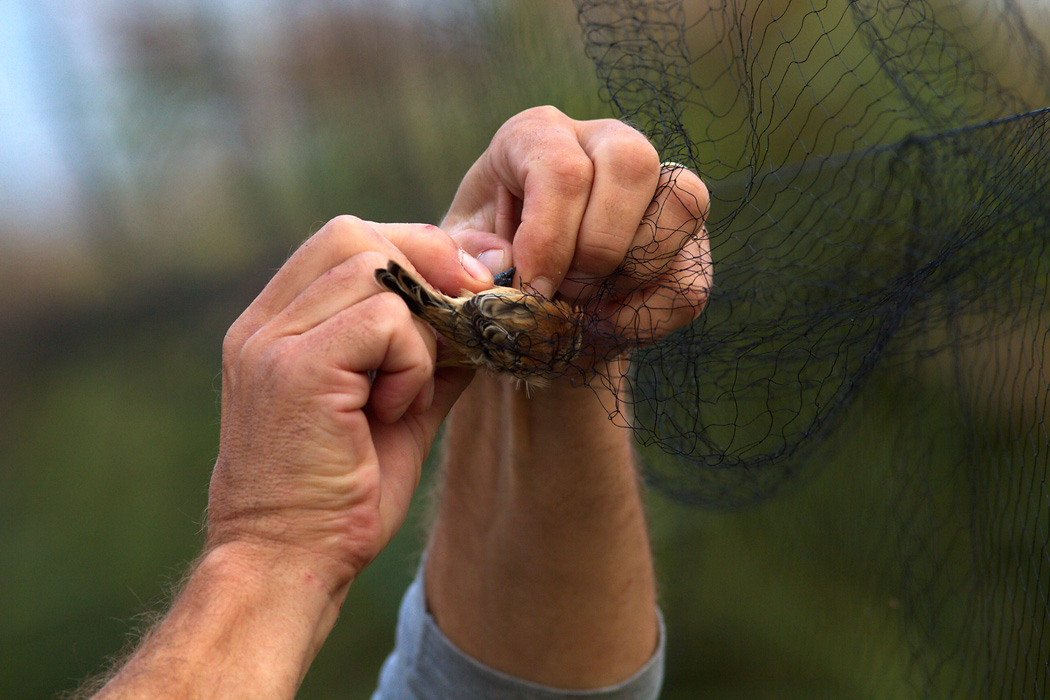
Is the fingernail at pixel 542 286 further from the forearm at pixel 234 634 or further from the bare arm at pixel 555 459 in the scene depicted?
the forearm at pixel 234 634

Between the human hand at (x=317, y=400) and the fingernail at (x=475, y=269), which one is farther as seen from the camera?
the fingernail at (x=475, y=269)

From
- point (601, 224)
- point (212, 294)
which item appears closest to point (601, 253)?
point (601, 224)

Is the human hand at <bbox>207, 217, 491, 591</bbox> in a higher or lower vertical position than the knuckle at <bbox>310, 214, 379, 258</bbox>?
lower

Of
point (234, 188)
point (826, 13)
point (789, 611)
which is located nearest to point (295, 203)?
point (234, 188)

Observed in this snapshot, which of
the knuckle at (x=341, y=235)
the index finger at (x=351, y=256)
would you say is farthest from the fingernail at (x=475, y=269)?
→ the knuckle at (x=341, y=235)

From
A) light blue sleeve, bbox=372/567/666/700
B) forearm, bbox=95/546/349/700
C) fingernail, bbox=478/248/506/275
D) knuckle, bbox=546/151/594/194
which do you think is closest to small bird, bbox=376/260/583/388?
fingernail, bbox=478/248/506/275

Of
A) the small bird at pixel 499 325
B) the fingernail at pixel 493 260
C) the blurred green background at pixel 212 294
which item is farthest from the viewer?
the blurred green background at pixel 212 294

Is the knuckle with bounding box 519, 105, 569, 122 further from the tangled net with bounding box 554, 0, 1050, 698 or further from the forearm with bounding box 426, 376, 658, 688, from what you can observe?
the forearm with bounding box 426, 376, 658, 688

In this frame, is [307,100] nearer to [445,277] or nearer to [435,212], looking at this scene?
[435,212]
